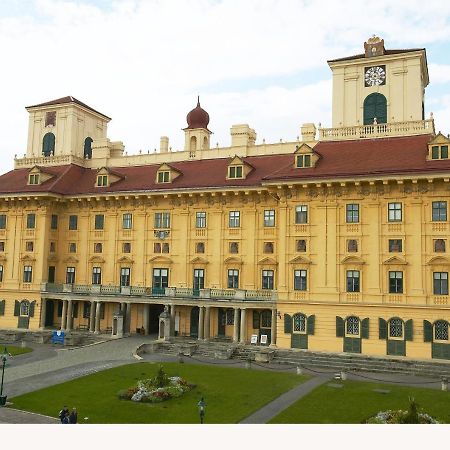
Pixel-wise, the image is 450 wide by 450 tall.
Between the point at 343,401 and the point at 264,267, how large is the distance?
67.6 ft

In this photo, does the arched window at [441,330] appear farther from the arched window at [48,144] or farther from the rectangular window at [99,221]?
the arched window at [48,144]

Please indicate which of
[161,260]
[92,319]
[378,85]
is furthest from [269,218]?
[92,319]

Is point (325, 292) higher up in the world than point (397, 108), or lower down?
lower down

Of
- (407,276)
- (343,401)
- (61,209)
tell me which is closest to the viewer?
(343,401)

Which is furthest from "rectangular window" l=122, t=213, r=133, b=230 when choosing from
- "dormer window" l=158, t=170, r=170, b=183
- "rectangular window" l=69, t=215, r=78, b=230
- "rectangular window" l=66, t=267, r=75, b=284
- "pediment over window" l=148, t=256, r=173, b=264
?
"rectangular window" l=66, t=267, r=75, b=284

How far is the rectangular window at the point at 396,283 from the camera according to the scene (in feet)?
138

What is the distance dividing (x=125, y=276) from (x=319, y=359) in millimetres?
22270

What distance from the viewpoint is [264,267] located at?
48875mm

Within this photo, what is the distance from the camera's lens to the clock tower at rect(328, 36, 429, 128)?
160 ft

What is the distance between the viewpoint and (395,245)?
139ft

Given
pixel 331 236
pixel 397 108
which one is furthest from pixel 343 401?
pixel 397 108

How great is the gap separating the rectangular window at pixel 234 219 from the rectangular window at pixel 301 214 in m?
6.36

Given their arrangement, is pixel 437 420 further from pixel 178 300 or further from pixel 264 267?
pixel 178 300

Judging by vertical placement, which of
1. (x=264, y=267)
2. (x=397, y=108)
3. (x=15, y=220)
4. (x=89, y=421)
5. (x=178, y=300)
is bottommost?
(x=89, y=421)
